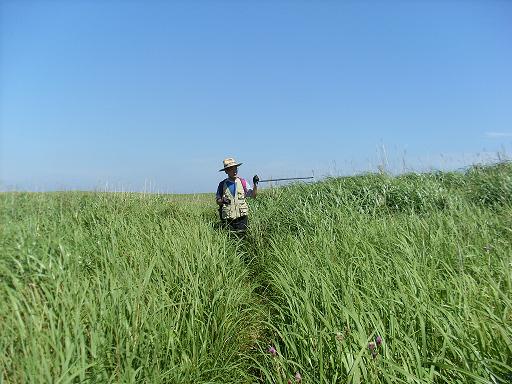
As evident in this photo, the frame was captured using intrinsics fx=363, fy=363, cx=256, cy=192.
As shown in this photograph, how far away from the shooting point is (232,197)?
7.13 m

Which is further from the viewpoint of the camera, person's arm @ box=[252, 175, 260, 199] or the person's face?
person's arm @ box=[252, 175, 260, 199]

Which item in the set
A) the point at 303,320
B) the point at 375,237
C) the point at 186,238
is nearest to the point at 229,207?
the point at 186,238

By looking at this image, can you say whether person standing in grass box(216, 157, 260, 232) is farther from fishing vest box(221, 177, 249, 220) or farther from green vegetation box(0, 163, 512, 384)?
green vegetation box(0, 163, 512, 384)

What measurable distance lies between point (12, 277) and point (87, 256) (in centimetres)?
118

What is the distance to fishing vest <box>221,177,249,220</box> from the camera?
23.4 feet

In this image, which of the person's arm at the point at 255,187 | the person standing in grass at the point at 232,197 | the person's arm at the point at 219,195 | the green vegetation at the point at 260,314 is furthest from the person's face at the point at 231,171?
the green vegetation at the point at 260,314

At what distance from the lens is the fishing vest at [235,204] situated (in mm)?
7145

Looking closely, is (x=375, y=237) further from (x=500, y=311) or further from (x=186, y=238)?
(x=186, y=238)

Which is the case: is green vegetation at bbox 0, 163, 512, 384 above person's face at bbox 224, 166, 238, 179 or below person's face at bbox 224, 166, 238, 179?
below

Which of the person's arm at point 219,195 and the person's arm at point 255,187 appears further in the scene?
the person's arm at point 255,187

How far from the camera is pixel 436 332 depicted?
227 centimetres

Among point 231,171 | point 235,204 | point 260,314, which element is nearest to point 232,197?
point 235,204

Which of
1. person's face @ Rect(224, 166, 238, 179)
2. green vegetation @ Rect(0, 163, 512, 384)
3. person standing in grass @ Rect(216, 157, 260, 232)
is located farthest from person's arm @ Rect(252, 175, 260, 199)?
green vegetation @ Rect(0, 163, 512, 384)

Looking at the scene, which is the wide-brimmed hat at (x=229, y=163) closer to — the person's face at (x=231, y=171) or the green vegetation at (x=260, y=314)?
the person's face at (x=231, y=171)
